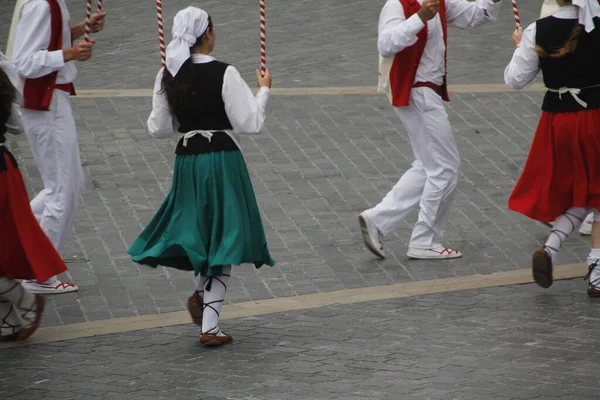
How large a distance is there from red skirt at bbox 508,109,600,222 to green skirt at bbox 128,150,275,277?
195cm

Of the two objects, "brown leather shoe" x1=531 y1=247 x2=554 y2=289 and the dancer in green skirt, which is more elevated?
the dancer in green skirt

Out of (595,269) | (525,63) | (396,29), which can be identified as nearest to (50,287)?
(396,29)

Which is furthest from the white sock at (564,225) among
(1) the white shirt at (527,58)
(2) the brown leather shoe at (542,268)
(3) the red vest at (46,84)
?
(3) the red vest at (46,84)

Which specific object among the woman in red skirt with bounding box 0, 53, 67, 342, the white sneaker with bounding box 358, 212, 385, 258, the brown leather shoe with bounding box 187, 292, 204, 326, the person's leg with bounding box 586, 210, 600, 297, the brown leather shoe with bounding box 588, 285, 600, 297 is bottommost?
the white sneaker with bounding box 358, 212, 385, 258

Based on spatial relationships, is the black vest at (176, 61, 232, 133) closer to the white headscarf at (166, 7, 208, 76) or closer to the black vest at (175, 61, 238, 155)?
the black vest at (175, 61, 238, 155)

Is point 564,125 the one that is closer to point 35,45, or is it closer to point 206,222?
point 206,222

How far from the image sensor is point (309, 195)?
33.3 feet

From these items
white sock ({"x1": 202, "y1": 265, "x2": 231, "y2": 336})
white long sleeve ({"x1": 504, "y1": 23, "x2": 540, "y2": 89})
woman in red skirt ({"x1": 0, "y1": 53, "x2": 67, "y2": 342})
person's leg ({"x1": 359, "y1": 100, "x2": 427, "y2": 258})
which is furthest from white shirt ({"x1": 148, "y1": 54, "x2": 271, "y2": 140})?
person's leg ({"x1": 359, "y1": 100, "x2": 427, "y2": 258})

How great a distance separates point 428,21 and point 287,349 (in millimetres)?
2735

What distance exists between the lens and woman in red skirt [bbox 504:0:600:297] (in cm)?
785

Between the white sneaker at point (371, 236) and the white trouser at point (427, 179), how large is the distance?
0.04 meters

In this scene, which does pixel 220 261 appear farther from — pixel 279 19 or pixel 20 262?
pixel 279 19

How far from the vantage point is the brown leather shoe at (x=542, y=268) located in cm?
788

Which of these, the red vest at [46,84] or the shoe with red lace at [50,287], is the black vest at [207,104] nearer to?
the red vest at [46,84]
